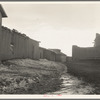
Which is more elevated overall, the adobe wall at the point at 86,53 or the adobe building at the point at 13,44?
the adobe building at the point at 13,44

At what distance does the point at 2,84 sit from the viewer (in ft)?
29.7

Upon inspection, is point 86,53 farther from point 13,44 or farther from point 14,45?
point 13,44

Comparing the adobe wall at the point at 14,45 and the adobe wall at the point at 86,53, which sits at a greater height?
the adobe wall at the point at 14,45

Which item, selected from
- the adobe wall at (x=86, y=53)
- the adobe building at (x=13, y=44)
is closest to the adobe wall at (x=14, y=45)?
the adobe building at (x=13, y=44)

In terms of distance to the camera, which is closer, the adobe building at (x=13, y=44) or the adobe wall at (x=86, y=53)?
the adobe building at (x=13, y=44)

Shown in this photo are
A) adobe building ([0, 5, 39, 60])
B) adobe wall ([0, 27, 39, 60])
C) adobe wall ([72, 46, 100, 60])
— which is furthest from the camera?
adobe wall ([72, 46, 100, 60])

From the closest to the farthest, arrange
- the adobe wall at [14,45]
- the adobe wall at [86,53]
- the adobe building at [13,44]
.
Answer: the adobe building at [13,44], the adobe wall at [14,45], the adobe wall at [86,53]

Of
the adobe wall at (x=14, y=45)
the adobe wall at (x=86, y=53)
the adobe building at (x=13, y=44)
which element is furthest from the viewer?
the adobe wall at (x=86, y=53)

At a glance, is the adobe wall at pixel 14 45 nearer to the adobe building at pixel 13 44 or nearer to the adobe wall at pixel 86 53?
the adobe building at pixel 13 44

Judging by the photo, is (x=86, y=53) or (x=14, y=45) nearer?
(x=14, y=45)

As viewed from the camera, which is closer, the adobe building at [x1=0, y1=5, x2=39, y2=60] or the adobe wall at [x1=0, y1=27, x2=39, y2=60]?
the adobe building at [x1=0, y1=5, x2=39, y2=60]

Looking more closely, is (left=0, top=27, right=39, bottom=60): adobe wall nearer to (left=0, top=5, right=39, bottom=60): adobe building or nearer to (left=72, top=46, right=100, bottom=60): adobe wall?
(left=0, top=5, right=39, bottom=60): adobe building

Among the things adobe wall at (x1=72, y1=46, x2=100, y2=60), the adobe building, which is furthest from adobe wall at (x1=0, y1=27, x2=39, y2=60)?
adobe wall at (x1=72, y1=46, x2=100, y2=60)

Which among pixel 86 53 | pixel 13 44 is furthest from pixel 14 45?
pixel 86 53
